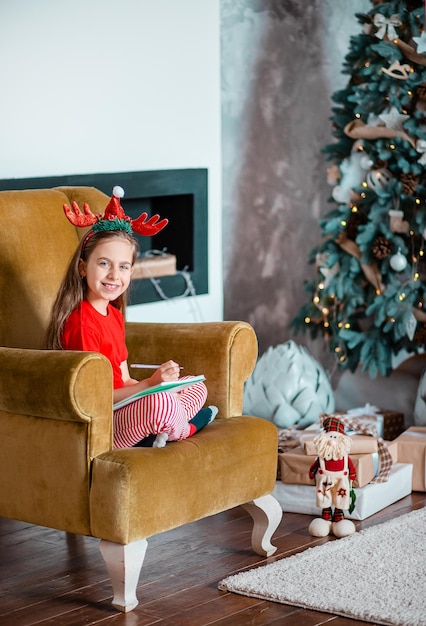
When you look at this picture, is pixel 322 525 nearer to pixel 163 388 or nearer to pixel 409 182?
pixel 163 388

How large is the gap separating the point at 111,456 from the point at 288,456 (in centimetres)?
108

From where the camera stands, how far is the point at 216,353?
3.06 meters

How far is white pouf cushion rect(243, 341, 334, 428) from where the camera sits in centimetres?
404

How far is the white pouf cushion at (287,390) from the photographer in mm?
4043

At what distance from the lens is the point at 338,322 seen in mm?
4324

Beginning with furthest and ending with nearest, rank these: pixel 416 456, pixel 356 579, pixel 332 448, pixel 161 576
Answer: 1. pixel 416 456
2. pixel 332 448
3. pixel 161 576
4. pixel 356 579

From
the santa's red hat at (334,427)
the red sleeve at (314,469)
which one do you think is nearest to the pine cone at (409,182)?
the santa's red hat at (334,427)

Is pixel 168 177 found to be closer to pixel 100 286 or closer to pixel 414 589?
pixel 100 286

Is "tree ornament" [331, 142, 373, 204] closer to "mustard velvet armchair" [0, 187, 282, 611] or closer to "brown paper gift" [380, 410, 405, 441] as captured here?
"brown paper gift" [380, 410, 405, 441]

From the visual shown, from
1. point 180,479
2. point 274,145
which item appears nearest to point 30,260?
point 180,479

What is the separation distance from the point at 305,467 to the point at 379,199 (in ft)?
3.88

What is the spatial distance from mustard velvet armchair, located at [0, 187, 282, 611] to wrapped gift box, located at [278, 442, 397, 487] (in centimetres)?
46

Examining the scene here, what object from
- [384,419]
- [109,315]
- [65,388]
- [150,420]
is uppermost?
[109,315]

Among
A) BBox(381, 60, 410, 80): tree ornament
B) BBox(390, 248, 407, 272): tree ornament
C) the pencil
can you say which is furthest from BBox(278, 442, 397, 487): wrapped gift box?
BBox(381, 60, 410, 80): tree ornament
